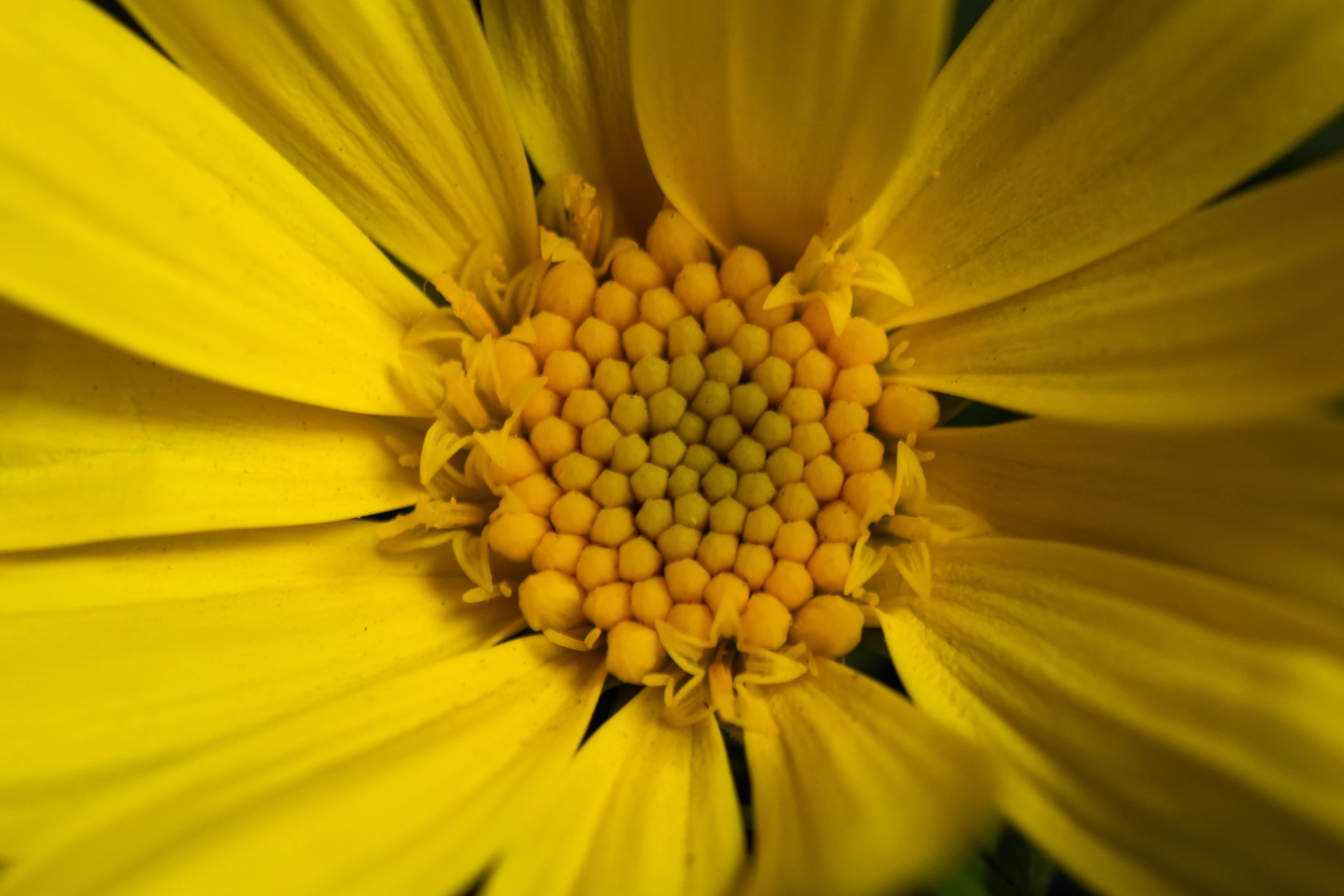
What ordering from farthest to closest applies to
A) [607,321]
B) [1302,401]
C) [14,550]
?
1. [607,321]
2. [14,550]
3. [1302,401]

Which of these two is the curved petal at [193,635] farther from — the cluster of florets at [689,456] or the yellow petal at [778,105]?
the yellow petal at [778,105]

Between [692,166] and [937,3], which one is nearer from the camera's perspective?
[937,3]

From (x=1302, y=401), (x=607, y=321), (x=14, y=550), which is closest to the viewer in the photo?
(x=1302, y=401)

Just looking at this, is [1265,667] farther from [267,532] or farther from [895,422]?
[267,532]

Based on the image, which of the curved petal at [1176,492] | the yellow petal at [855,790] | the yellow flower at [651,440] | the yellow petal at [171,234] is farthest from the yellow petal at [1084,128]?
the yellow petal at [171,234]

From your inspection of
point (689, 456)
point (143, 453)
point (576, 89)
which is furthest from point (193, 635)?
point (576, 89)

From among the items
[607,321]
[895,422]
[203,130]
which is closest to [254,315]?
[203,130]

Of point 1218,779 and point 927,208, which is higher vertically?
point 927,208
